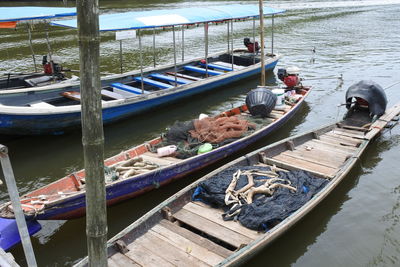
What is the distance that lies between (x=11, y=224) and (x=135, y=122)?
6634mm

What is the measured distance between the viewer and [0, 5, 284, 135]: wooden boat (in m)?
9.81

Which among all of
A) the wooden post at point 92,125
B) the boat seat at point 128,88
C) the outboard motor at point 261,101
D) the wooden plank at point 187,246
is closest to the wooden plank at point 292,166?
the outboard motor at point 261,101

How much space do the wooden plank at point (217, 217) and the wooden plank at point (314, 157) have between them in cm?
286

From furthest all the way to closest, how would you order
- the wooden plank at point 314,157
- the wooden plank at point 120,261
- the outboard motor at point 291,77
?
1. the outboard motor at point 291,77
2. the wooden plank at point 314,157
3. the wooden plank at point 120,261

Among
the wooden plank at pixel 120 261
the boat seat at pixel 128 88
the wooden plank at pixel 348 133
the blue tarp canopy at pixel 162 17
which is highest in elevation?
the blue tarp canopy at pixel 162 17

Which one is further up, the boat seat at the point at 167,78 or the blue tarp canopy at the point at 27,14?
the blue tarp canopy at the point at 27,14

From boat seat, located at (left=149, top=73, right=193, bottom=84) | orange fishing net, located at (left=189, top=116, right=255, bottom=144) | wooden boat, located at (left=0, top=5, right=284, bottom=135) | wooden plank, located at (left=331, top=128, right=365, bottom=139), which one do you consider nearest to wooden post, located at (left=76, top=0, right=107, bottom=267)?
orange fishing net, located at (left=189, top=116, right=255, bottom=144)

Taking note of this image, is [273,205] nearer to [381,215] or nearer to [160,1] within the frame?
[381,215]

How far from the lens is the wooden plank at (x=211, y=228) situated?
572cm

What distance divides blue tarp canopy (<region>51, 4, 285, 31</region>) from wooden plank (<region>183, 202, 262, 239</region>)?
18.9 feet

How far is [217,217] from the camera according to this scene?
250 inches

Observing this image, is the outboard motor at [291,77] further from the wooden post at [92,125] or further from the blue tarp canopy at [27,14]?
the wooden post at [92,125]

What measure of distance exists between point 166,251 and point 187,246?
329 mm

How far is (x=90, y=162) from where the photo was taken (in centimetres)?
252
